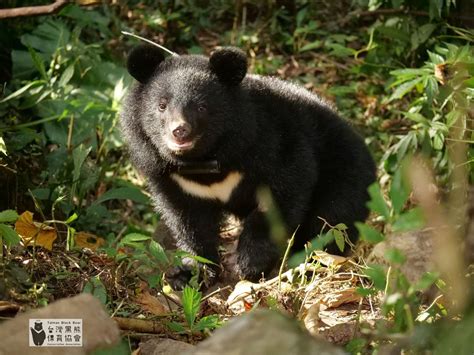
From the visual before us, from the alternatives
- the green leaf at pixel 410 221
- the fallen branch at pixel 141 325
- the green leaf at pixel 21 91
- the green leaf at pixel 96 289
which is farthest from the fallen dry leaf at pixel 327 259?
the green leaf at pixel 21 91

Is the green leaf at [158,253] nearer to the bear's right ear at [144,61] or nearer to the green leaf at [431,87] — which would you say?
the bear's right ear at [144,61]

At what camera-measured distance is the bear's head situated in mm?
5035

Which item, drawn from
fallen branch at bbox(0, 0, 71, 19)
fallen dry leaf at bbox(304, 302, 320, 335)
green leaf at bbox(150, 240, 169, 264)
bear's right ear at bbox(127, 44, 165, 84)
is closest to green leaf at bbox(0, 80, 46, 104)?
fallen branch at bbox(0, 0, 71, 19)

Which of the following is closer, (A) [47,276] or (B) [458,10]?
(A) [47,276]

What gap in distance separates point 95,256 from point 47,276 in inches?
19.6

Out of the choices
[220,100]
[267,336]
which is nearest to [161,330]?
[267,336]

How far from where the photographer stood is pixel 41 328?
291 cm

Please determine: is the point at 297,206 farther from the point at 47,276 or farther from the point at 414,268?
the point at 47,276

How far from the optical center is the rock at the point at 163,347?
348 cm

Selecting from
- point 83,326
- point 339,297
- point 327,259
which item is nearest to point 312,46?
point 327,259

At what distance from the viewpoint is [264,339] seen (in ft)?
7.49

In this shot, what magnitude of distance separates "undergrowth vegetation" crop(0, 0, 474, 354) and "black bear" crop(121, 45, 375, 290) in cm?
36

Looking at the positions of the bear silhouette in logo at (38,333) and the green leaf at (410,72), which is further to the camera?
the green leaf at (410,72)

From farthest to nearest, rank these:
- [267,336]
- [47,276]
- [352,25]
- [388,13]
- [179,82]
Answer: [352,25]
[388,13]
[179,82]
[47,276]
[267,336]
